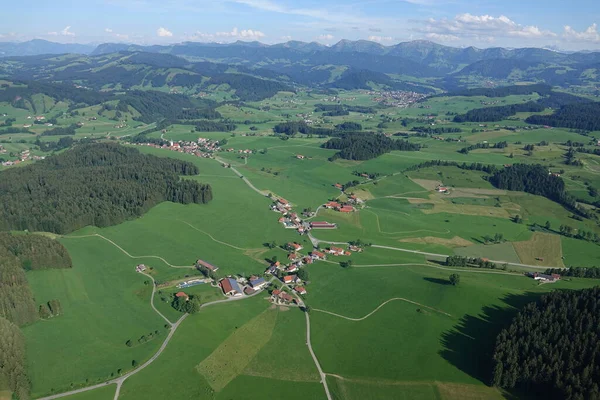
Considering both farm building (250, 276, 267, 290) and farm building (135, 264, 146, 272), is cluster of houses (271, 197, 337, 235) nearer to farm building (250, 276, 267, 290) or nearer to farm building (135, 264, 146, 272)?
farm building (250, 276, 267, 290)

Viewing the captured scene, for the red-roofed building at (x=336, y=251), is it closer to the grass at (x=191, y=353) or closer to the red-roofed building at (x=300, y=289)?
the red-roofed building at (x=300, y=289)

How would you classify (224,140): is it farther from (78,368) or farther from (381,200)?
(78,368)

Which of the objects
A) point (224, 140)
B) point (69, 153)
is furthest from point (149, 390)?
point (224, 140)

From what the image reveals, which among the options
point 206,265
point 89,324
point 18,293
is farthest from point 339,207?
point 18,293

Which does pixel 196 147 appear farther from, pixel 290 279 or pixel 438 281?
pixel 438 281

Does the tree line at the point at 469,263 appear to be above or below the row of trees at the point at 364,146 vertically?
below

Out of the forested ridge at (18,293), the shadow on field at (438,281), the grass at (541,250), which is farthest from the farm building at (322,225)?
the forested ridge at (18,293)
